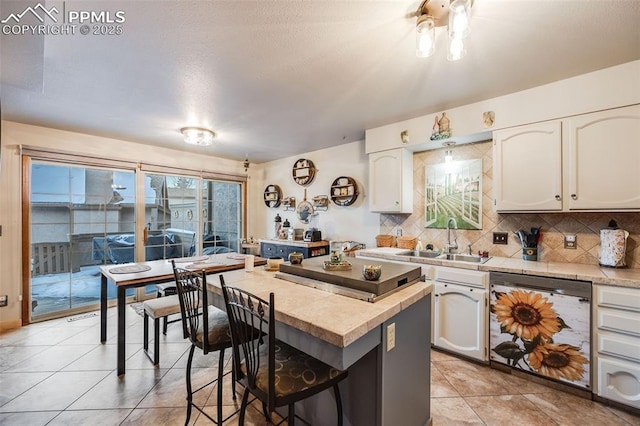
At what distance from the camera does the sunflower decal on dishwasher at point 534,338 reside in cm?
212

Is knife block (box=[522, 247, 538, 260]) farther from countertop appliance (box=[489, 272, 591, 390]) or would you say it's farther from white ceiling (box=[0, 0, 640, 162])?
white ceiling (box=[0, 0, 640, 162])

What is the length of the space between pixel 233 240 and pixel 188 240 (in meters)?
0.88

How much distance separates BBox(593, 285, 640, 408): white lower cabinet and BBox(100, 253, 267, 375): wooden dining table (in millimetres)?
2715

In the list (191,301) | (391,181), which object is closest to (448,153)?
(391,181)

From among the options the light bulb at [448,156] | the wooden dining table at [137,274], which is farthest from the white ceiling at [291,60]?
the wooden dining table at [137,274]

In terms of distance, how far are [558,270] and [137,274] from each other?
A: 3382 mm

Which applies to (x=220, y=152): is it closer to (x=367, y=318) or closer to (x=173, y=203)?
(x=173, y=203)

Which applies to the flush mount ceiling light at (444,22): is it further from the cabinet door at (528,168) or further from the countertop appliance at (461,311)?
the countertop appliance at (461,311)

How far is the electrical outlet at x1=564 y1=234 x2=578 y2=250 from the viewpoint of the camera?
2.49m

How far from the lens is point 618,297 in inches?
76.5

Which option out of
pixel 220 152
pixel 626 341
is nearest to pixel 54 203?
pixel 220 152

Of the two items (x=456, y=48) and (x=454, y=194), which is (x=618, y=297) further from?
(x=456, y=48)

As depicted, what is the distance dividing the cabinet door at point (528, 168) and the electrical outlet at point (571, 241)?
14.7 inches

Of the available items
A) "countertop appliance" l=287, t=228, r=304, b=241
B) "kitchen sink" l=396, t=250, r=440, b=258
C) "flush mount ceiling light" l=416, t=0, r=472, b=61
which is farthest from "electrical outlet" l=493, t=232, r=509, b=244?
"countertop appliance" l=287, t=228, r=304, b=241
